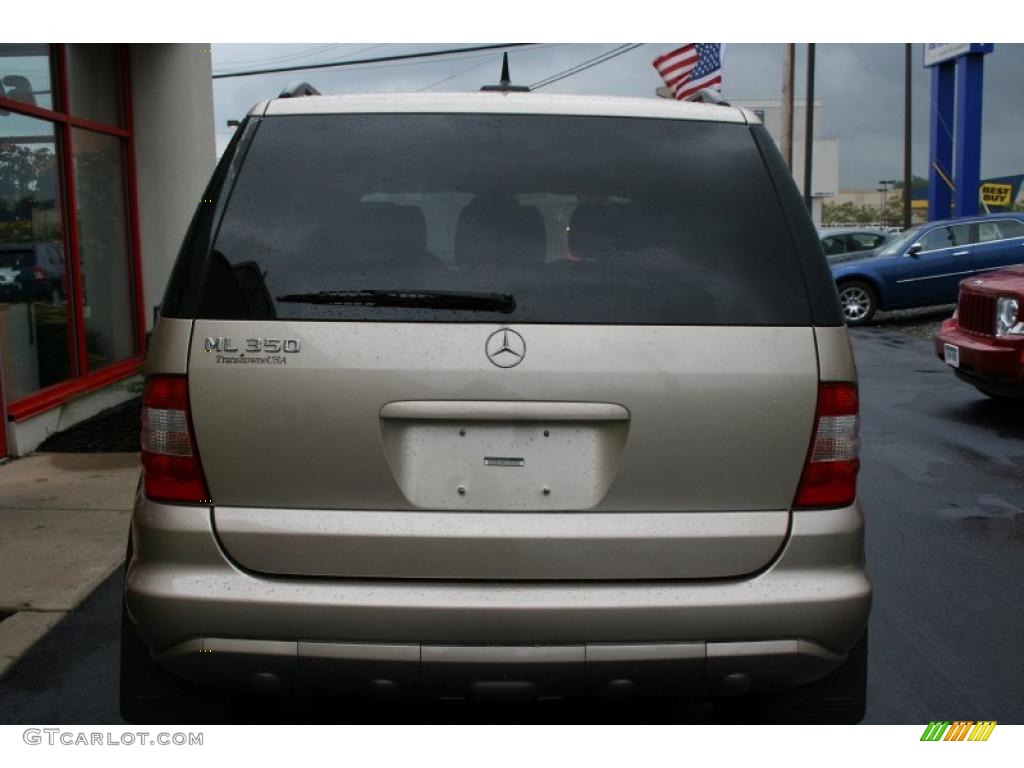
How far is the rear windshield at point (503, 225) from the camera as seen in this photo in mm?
2684

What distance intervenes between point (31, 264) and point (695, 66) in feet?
28.5

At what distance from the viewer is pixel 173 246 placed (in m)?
11.5

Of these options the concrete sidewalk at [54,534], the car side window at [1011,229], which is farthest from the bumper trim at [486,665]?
the car side window at [1011,229]

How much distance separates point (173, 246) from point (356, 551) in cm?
960

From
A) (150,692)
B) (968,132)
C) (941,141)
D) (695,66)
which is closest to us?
(150,692)

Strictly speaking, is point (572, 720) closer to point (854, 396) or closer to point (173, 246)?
point (854, 396)

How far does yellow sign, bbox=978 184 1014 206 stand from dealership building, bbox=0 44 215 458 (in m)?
22.4

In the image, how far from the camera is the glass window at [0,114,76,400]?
8125 millimetres

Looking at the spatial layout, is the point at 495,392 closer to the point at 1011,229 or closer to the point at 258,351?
the point at 258,351

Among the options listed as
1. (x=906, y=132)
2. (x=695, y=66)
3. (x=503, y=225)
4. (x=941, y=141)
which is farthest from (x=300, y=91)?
(x=906, y=132)

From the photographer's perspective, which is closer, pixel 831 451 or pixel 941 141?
pixel 831 451

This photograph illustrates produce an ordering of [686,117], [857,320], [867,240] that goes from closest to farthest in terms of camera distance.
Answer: [686,117]
[857,320]
[867,240]

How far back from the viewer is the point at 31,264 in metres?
8.52

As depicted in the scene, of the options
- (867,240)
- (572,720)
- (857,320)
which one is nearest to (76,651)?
(572,720)
